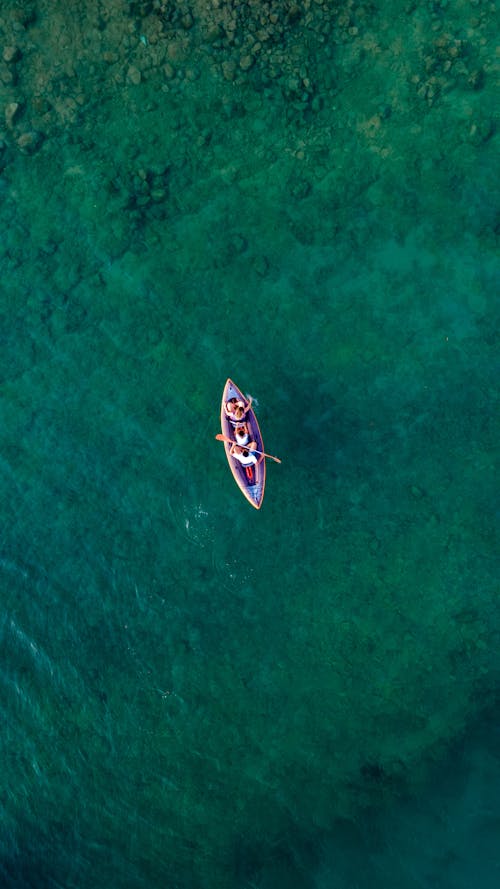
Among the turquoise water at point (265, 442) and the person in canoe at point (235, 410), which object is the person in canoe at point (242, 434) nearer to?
the person in canoe at point (235, 410)

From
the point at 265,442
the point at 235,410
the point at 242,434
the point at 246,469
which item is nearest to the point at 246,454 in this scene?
the point at 246,469

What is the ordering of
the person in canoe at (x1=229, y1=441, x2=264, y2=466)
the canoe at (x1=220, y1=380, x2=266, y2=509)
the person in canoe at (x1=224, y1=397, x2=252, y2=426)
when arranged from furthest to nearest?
1. the canoe at (x1=220, y1=380, x2=266, y2=509)
2. the person in canoe at (x1=229, y1=441, x2=264, y2=466)
3. the person in canoe at (x1=224, y1=397, x2=252, y2=426)

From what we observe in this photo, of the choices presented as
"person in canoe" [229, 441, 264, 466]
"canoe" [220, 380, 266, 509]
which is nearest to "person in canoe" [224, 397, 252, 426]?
"canoe" [220, 380, 266, 509]

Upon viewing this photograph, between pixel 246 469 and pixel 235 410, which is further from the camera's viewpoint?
pixel 246 469

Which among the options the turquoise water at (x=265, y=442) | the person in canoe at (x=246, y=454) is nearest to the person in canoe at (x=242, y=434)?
the person in canoe at (x=246, y=454)

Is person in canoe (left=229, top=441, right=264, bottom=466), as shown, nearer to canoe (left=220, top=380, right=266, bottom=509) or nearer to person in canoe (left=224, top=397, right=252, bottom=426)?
canoe (left=220, top=380, right=266, bottom=509)

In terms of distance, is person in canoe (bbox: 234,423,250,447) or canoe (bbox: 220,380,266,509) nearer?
person in canoe (bbox: 234,423,250,447)

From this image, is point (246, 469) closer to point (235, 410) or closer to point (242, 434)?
point (242, 434)
